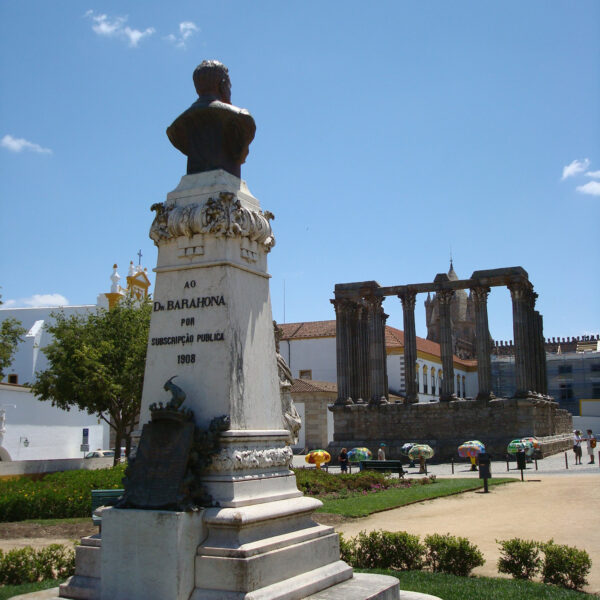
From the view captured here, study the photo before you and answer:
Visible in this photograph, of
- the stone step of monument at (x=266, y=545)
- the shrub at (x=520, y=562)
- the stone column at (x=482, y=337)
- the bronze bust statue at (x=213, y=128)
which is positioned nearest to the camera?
the stone step of monument at (x=266, y=545)

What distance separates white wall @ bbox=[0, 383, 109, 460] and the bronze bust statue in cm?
2605

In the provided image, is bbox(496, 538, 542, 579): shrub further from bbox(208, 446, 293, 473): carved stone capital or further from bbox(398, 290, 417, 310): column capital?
bbox(398, 290, 417, 310): column capital

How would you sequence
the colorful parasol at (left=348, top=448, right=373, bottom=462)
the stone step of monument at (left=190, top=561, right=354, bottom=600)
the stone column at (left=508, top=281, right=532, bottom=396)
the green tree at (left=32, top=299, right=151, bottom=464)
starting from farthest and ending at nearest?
1. the stone column at (left=508, top=281, right=532, bottom=396)
2. the colorful parasol at (left=348, top=448, right=373, bottom=462)
3. the green tree at (left=32, top=299, right=151, bottom=464)
4. the stone step of monument at (left=190, top=561, right=354, bottom=600)

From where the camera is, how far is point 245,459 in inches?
245

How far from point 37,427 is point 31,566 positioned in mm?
25836

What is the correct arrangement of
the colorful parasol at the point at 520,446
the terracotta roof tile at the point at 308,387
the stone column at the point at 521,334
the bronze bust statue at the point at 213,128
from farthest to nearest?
1. the terracotta roof tile at the point at 308,387
2. the stone column at the point at 521,334
3. the colorful parasol at the point at 520,446
4. the bronze bust statue at the point at 213,128

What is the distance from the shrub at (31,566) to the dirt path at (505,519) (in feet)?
17.3

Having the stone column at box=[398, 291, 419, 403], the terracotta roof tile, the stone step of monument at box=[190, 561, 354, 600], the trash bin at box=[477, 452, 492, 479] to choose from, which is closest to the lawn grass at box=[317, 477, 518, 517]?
the trash bin at box=[477, 452, 492, 479]

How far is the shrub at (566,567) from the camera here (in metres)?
8.25

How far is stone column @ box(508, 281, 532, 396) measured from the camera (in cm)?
3981

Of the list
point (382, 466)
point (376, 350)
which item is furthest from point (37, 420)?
point (376, 350)

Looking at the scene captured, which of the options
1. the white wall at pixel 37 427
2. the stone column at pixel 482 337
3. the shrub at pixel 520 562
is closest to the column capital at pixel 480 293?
the stone column at pixel 482 337

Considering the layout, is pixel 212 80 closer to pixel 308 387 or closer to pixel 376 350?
pixel 376 350

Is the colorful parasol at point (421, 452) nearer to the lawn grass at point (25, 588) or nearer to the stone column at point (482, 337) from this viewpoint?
the stone column at point (482, 337)
